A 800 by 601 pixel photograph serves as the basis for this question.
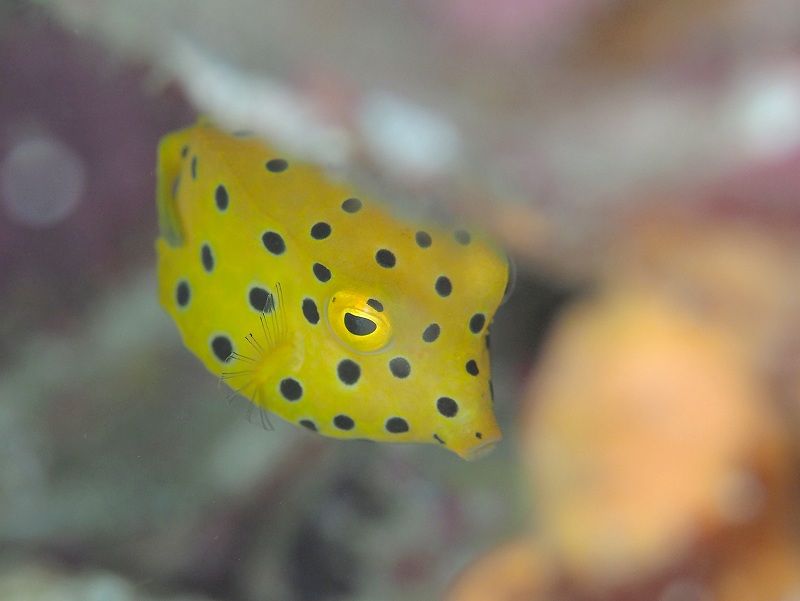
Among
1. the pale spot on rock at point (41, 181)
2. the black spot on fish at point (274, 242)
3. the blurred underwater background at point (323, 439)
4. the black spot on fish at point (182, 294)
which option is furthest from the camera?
the pale spot on rock at point (41, 181)

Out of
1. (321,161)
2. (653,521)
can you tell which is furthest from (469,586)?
(321,161)

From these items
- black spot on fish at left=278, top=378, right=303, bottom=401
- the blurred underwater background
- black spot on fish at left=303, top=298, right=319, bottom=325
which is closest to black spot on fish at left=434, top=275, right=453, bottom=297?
the blurred underwater background

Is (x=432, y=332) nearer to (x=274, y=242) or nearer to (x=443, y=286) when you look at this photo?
(x=443, y=286)

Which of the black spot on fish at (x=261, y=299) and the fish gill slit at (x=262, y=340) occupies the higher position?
the black spot on fish at (x=261, y=299)

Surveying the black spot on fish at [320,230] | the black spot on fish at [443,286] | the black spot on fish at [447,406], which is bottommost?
the black spot on fish at [447,406]

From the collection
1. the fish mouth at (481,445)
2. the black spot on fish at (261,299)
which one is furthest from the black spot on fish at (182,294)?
the fish mouth at (481,445)

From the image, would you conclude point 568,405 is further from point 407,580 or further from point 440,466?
point 407,580

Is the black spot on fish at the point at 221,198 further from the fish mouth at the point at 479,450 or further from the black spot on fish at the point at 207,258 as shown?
the fish mouth at the point at 479,450

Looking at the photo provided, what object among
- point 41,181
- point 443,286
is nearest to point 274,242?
point 443,286

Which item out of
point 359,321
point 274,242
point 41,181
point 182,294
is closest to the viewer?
point 359,321
